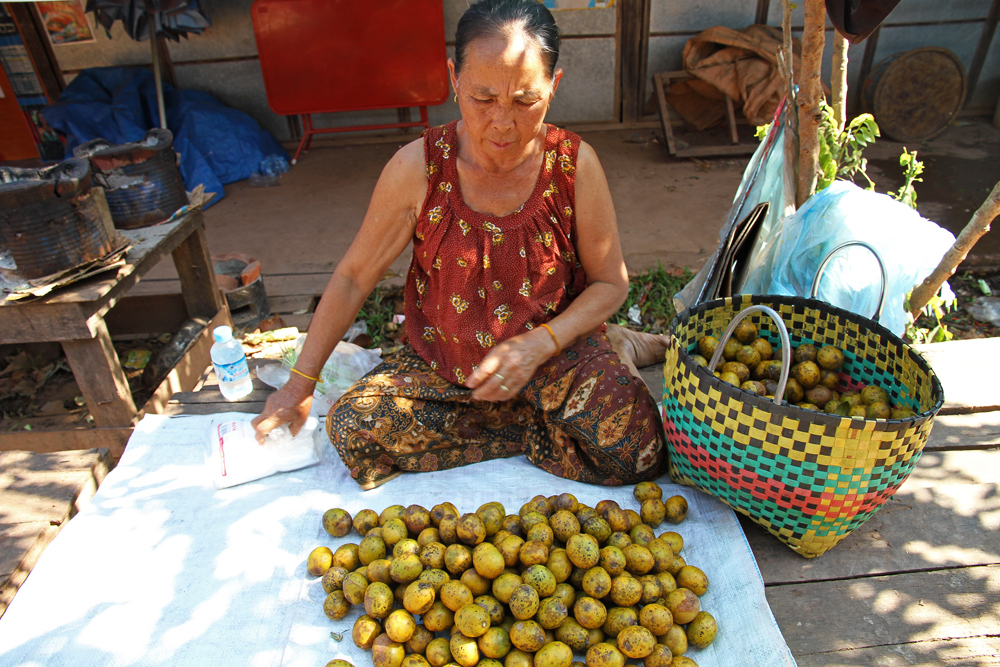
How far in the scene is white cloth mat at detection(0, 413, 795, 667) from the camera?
1.67 meters

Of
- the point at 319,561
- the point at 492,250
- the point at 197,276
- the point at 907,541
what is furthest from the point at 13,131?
the point at 907,541

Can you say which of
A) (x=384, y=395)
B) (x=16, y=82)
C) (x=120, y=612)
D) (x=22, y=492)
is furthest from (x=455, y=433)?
(x=16, y=82)

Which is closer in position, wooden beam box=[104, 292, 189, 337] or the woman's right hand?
the woman's right hand

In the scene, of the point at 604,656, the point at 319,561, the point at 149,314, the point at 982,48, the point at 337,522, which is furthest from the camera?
the point at 982,48

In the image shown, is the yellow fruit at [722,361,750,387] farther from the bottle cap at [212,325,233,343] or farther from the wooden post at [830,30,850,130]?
the bottle cap at [212,325,233,343]

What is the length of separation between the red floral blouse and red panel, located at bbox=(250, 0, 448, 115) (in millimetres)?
4684

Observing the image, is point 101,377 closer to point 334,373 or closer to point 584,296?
point 334,373

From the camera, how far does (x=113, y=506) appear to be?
2.15m

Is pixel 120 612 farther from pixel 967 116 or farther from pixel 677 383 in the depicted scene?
pixel 967 116

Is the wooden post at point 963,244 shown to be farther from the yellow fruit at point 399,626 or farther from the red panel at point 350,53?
the red panel at point 350,53

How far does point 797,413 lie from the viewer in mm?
1542

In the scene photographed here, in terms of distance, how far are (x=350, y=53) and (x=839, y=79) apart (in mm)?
4941

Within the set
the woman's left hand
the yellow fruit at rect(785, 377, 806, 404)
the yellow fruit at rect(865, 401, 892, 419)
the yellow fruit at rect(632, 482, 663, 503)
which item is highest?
the woman's left hand

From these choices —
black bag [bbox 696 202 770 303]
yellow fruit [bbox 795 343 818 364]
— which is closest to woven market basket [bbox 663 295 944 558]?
yellow fruit [bbox 795 343 818 364]
